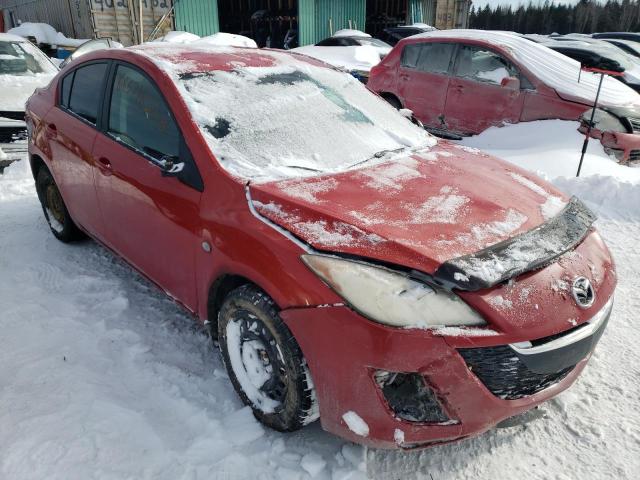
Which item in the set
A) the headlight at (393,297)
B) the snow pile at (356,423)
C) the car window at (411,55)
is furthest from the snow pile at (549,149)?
the snow pile at (356,423)

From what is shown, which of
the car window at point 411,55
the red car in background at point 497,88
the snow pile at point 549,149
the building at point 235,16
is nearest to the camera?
the snow pile at point 549,149

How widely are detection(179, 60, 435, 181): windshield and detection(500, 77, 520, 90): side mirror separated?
3445mm

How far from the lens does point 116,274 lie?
3.40 m

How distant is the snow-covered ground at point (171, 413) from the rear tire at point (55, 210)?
579mm

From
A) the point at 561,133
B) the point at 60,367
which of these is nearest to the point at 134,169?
the point at 60,367

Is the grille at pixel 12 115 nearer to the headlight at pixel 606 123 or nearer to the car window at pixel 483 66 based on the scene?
the car window at pixel 483 66

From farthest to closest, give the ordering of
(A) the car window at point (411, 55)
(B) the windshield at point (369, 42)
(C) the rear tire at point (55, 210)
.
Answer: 1. (B) the windshield at point (369, 42)
2. (A) the car window at point (411, 55)
3. (C) the rear tire at point (55, 210)

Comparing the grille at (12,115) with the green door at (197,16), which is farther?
the green door at (197,16)

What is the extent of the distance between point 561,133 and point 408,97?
2248mm

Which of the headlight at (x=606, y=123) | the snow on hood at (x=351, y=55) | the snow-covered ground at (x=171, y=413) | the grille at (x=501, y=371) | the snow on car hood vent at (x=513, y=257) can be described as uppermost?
the snow on car hood vent at (x=513, y=257)

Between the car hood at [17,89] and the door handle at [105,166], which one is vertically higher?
the door handle at [105,166]

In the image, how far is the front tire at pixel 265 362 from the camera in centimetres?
186

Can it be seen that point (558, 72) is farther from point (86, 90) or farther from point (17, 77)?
point (17, 77)

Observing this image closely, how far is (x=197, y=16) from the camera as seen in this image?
16922 millimetres
